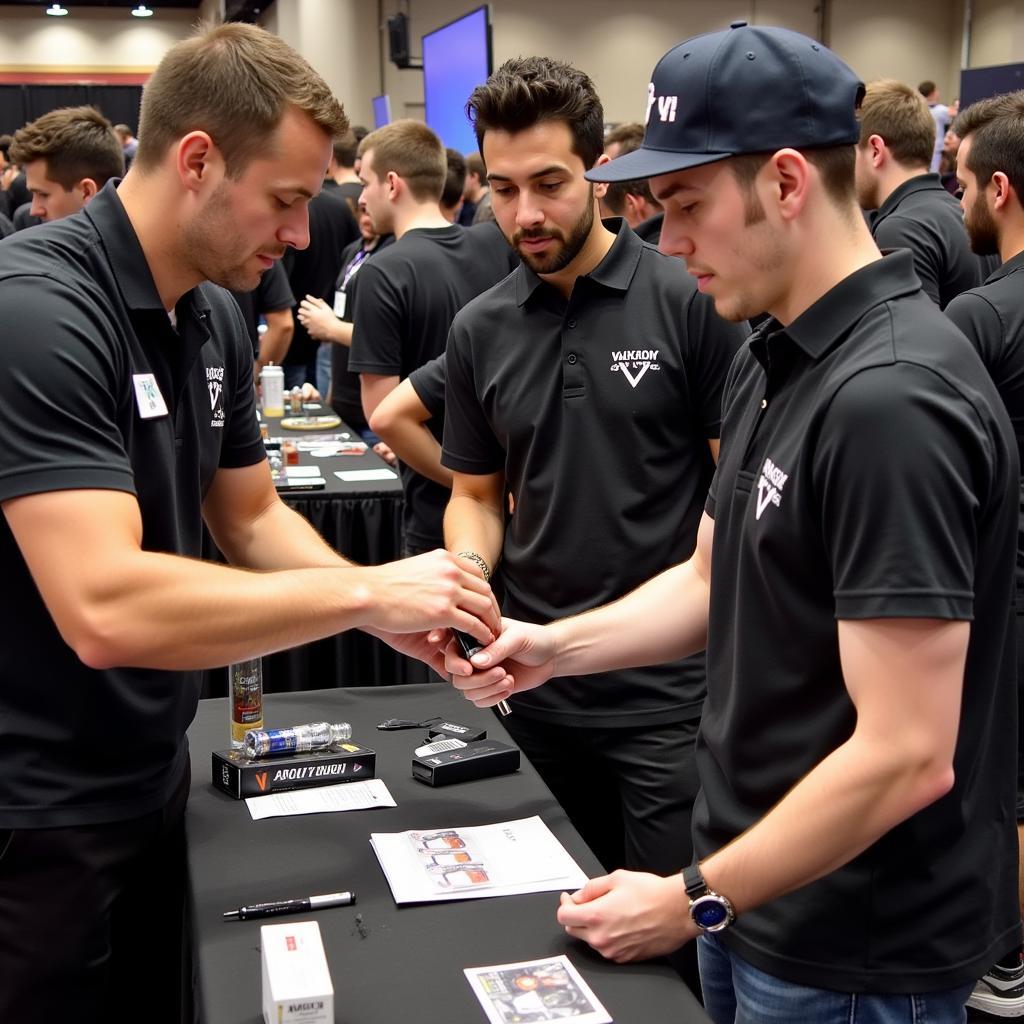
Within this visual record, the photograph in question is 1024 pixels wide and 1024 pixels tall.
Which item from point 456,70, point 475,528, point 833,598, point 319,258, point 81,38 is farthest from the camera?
point 81,38

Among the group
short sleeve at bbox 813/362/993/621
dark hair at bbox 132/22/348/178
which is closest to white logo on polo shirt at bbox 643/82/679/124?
short sleeve at bbox 813/362/993/621

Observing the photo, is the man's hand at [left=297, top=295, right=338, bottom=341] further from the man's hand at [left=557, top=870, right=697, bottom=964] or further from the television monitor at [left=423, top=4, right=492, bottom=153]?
the man's hand at [left=557, top=870, right=697, bottom=964]

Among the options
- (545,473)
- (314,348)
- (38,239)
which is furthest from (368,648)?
(314,348)

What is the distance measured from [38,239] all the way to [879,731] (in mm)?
1177

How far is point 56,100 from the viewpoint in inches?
730

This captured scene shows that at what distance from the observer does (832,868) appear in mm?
1201

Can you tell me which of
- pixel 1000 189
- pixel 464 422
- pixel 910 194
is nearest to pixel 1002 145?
pixel 1000 189

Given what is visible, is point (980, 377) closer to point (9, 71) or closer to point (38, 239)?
point (38, 239)

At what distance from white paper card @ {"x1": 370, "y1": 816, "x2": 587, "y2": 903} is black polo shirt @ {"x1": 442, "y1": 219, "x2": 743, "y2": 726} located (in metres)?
0.58

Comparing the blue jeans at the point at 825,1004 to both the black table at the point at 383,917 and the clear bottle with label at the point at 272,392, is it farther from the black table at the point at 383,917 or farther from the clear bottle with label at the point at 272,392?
the clear bottle with label at the point at 272,392

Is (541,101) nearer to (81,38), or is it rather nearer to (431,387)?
(431,387)

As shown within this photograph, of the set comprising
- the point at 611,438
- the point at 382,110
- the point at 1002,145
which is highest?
the point at 382,110

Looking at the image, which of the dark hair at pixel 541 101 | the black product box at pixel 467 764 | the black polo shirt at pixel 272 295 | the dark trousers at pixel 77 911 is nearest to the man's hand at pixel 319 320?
the black polo shirt at pixel 272 295

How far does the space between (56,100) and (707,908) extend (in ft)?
65.3
